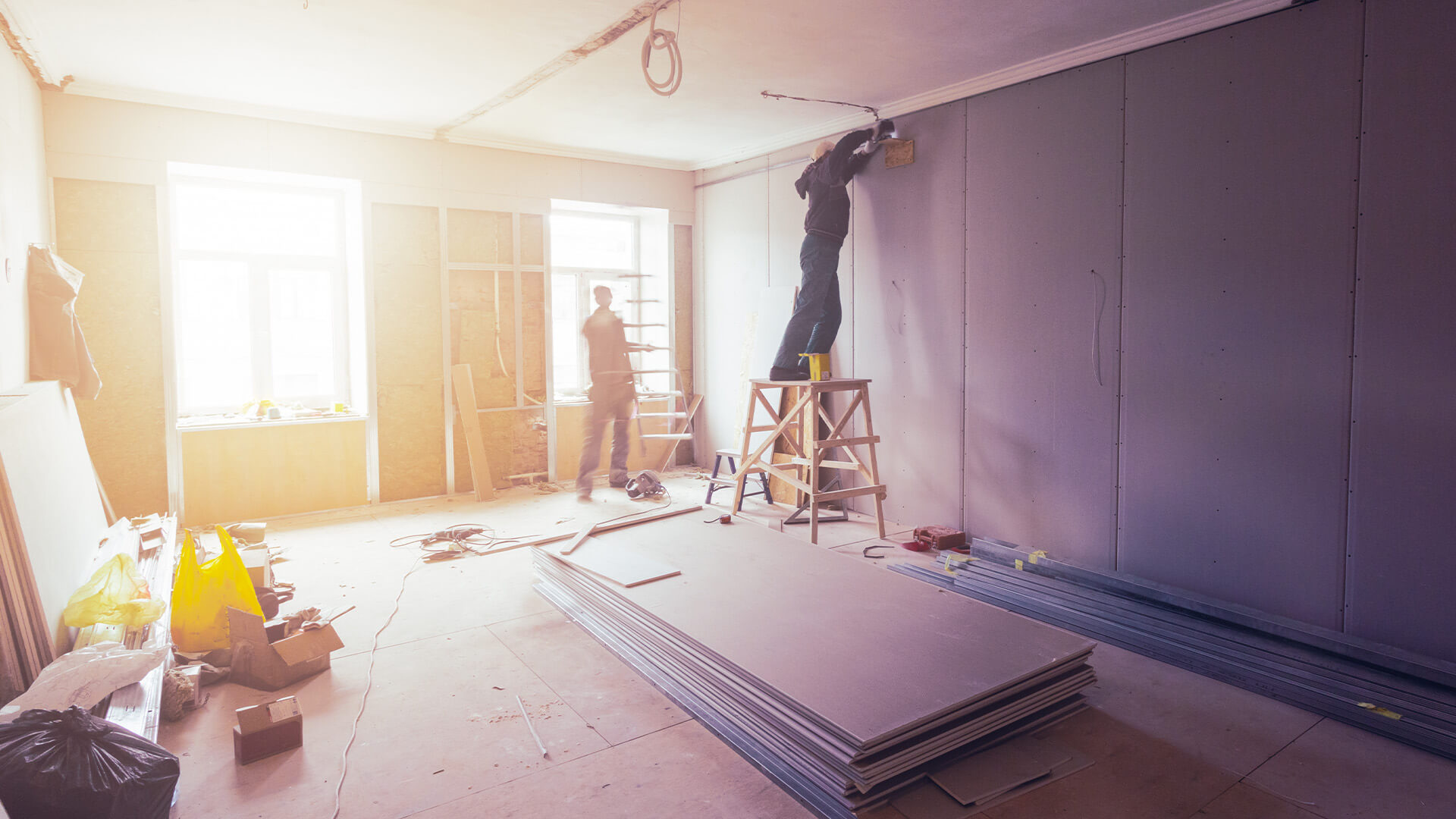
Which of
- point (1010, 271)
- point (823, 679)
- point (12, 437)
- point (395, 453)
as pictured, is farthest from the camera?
point (395, 453)

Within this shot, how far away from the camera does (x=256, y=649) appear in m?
2.99

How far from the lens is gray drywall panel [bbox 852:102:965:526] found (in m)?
4.92

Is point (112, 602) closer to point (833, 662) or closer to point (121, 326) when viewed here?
point (833, 662)

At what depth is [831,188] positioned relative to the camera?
205 inches

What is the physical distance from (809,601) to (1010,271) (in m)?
2.55

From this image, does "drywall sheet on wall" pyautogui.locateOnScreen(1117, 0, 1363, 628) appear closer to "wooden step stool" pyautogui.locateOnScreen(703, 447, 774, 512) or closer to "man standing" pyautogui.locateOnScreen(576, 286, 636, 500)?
"wooden step stool" pyautogui.locateOnScreen(703, 447, 774, 512)

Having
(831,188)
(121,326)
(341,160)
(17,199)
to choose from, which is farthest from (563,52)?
(121,326)

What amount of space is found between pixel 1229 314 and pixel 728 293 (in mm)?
4256

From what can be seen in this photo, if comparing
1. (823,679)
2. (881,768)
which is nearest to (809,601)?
(823,679)

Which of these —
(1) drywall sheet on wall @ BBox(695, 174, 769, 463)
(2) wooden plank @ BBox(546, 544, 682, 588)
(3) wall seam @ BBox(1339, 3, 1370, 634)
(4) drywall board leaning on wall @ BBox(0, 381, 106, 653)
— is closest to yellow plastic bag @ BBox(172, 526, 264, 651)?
(4) drywall board leaning on wall @ BBox(0, 381, 106, 653)

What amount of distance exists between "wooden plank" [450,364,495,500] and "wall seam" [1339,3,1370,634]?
5.56 metres

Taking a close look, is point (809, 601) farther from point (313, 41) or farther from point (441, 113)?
point (441, 113)

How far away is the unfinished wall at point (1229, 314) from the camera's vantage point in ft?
9.92

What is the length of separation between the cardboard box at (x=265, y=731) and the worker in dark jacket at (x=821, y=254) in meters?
3.54
